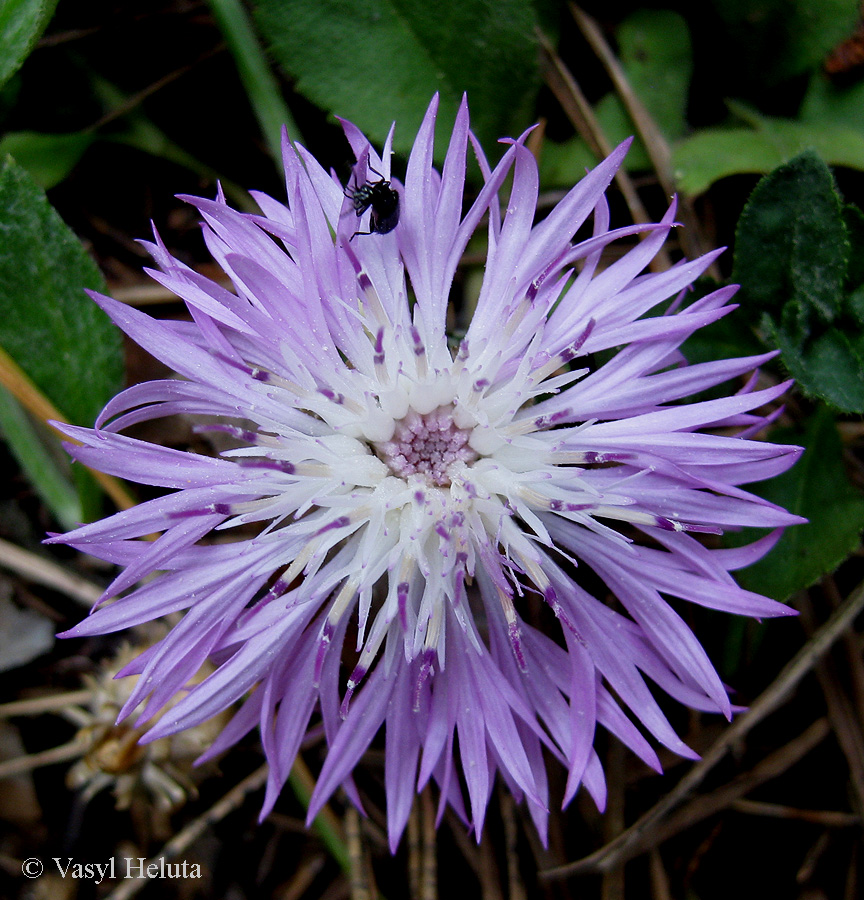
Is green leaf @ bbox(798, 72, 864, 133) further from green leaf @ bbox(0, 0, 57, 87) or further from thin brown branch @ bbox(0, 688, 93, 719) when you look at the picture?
thin brown branch @ bbox(0, 688, 93, 719)

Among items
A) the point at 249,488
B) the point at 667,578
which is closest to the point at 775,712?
the point at 667,578

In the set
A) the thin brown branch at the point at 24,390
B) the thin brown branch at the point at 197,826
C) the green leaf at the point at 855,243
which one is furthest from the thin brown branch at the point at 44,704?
the green leaf at the point at 855,243

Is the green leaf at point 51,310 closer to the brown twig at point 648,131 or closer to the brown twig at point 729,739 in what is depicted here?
the brown twig at point 648,131

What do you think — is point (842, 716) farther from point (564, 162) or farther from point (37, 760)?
point (37, 760)

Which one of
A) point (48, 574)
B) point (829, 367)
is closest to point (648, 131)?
point (829, 367)

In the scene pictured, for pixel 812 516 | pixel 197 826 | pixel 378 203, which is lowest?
pixel 197 826

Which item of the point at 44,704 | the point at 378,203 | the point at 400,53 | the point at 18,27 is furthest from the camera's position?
the point at 44,704

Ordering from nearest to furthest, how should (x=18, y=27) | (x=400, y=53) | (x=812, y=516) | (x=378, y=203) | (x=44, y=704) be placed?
(x=378, y=203)
(x=18, y=27)
(x=812, y=516)
(x=400, y=53)
(x=44, y=704)
